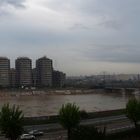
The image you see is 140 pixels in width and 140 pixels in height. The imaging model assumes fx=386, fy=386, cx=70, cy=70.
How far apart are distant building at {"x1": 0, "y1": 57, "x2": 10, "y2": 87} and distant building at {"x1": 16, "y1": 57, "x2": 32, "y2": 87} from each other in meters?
3.85

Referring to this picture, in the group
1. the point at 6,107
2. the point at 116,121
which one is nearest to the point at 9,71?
the point at 116,121

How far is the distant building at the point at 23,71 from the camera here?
403 feet

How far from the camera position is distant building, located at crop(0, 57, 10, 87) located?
384ft

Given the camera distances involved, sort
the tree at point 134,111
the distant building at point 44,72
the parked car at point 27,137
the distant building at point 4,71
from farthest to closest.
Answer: the distant building at point 44,72 < the distant building at point 4,71 < the tree at point 134,111 < the parked car at point 27,137

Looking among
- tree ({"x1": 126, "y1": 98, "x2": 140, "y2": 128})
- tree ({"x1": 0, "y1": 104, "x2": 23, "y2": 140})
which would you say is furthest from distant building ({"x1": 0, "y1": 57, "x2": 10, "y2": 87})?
tree ({"x1": 0, "y1": 104, "x2": 23, "y2": 140})

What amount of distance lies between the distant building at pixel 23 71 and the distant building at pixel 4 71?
3.85m

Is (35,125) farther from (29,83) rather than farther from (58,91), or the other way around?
(29,83)

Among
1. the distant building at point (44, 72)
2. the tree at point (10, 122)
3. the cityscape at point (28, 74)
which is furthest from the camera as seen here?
the distant building at point (44, 72)

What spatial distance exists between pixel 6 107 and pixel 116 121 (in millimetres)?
11754

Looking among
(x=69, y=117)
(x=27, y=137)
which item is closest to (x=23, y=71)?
(x=69, y=117)

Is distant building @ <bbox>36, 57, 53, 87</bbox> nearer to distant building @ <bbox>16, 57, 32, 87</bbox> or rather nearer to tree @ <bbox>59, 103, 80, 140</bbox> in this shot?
distant building @ <bbox>16, 57, 32, 87</bbox>

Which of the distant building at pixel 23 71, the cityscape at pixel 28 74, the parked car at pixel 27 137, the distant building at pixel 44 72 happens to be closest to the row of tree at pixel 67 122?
the parked car at pixel 27 137

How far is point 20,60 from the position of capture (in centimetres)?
12456

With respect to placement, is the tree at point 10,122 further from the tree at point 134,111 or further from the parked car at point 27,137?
the tree at point 134,111
